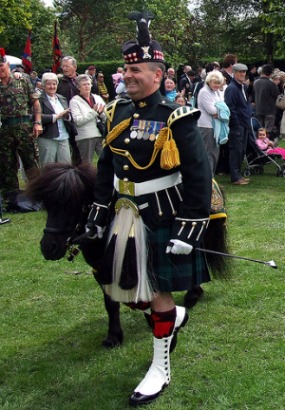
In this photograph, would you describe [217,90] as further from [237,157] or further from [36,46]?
[36,46]

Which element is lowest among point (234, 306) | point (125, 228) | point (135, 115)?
point (234, 306)

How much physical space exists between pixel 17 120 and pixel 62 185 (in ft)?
14.7

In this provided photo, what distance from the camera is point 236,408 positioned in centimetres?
325

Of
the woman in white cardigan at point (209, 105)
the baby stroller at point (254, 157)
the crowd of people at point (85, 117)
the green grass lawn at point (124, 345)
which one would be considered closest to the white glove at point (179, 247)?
the green grass lawn at point (124, 345)

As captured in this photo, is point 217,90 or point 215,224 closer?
point 215,224

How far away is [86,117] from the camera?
823 centimetres

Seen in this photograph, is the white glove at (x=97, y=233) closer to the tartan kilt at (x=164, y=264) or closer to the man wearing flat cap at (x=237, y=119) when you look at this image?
the tartan kilt at (x=164, y=264)

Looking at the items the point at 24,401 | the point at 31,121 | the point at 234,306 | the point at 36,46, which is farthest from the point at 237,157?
the point at 36,46

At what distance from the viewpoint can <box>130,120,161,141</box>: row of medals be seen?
3227mm

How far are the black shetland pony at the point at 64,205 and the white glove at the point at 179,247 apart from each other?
1.92ft

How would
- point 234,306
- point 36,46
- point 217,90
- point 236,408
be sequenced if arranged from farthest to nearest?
point 36,46 → point 217,90 → point 234,306 → point 236,408

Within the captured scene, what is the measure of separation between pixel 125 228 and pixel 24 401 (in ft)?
3.72

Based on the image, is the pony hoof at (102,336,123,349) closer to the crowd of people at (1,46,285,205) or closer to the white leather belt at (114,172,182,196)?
the white leather belt at (114,172,182,196)

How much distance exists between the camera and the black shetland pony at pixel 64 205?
11.7 ft
